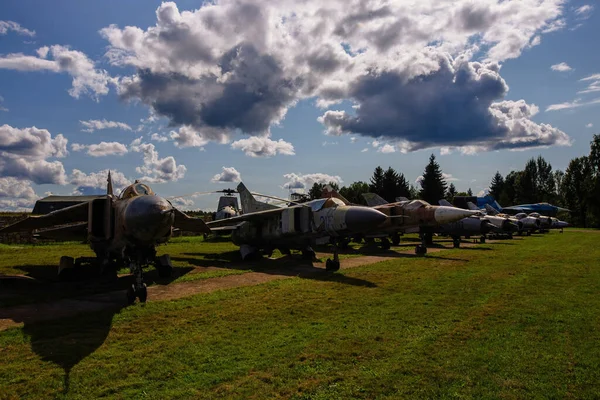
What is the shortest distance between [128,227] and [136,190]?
220 cm

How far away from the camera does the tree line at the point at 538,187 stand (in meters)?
73.9

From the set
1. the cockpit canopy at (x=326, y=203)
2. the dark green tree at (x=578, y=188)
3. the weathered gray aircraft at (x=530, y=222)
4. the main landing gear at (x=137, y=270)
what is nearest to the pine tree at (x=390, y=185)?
the weathered gray aircraft at (x=530, y=222)

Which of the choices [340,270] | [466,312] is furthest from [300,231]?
[466,312]

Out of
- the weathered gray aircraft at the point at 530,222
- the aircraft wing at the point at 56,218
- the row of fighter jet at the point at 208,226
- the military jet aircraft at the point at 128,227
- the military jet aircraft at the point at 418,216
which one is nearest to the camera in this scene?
the military jet aircraft at the point at 128,227

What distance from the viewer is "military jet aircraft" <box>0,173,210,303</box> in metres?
9.52

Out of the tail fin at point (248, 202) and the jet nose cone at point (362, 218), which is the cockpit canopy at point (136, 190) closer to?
the jet nose cone at point (362, 218)

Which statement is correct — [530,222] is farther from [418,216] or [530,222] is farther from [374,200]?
[418,216]

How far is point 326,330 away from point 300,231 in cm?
1033

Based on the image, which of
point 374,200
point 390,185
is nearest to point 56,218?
point 374,200

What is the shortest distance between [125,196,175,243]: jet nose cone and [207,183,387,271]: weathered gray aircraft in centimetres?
817

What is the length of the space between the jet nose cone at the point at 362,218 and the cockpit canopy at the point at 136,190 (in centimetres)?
765

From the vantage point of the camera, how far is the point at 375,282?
545 inches

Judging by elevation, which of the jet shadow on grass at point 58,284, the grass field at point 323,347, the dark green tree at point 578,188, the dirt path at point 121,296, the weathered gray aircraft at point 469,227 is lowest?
the grass field at point 323,347

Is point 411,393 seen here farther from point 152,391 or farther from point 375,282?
point 375,282
